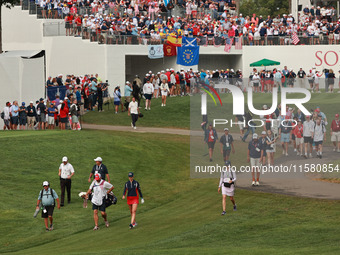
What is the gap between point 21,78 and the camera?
43.0 meters

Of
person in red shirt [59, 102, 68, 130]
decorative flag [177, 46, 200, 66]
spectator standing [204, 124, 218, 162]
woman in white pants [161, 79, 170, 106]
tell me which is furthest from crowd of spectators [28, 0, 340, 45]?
spectator standing [204, 124, 218, 162]

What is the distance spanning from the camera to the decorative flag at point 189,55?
5709 centimetres

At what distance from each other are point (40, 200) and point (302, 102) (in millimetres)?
9773

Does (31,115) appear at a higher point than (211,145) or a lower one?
higher

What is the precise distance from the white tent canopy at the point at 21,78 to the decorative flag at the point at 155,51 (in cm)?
1423

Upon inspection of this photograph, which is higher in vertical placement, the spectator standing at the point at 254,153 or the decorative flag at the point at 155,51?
the decorative flag at the point at 155,51

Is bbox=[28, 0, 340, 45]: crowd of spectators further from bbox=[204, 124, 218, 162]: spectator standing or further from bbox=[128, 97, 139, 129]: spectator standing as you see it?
bbox=[204, 124, 218, 162]: spectator standing

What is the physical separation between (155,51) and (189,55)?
2.43 m

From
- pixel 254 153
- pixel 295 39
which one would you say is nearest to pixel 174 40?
pixel 295 39

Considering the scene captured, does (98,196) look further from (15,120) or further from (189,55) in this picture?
(189,55)

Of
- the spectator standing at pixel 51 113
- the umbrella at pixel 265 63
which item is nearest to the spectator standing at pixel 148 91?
the spectator standing at pixel 51 113

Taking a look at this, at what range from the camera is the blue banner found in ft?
144

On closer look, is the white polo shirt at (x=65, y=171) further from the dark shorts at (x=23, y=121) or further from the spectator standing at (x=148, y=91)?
the spectator standing at (x=148, y=91)

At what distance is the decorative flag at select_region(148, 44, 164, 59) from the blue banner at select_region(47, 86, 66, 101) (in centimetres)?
1331
